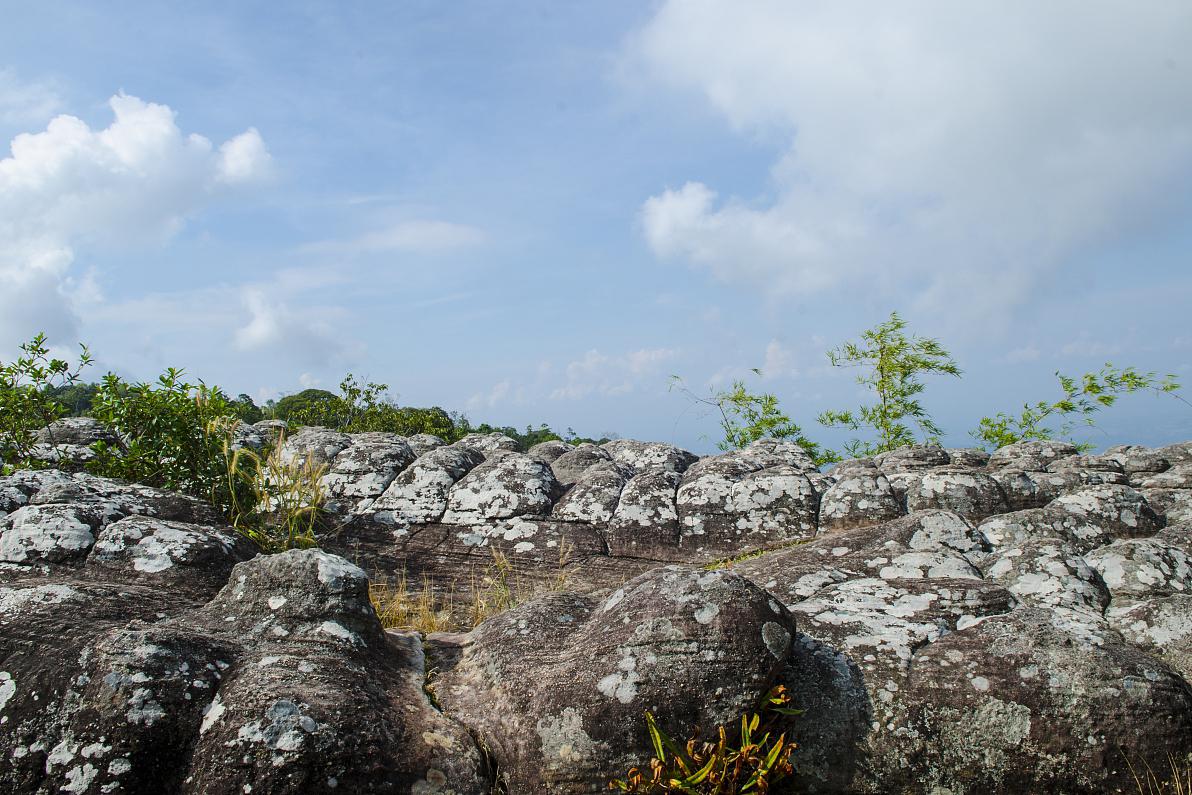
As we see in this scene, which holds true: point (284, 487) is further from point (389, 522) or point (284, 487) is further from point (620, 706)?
point (620, 706)

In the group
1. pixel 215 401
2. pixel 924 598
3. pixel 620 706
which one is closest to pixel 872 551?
pixel 924 598

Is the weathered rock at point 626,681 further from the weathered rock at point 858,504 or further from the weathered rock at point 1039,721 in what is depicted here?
the weathered rock at point 858,504

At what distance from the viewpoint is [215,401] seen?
27.2 feet

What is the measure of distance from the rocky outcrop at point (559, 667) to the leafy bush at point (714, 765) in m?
0.08

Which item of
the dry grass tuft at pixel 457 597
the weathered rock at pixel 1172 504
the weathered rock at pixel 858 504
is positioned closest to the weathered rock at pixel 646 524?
the dry grass tuft at pixel 457 597

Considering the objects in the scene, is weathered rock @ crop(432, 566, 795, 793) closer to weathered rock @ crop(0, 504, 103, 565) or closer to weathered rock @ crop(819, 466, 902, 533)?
weathered rock @ crop(0, 504, 103, 565)

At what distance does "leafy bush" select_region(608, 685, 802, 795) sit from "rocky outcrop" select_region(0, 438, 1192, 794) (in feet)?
0.26

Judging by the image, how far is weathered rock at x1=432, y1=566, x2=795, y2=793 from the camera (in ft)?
11.9

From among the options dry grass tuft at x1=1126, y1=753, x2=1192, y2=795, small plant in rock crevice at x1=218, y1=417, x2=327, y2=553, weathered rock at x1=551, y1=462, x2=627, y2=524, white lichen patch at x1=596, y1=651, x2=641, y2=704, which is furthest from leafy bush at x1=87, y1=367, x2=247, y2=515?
dry grass tuft at x1=1126, y1=753, x2=1192, y2=795

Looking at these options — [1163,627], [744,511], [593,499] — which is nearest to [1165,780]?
[1163,627]

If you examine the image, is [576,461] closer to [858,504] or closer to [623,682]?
[858,504]

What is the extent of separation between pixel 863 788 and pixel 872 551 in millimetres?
2390

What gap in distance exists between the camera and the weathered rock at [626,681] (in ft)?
11.9

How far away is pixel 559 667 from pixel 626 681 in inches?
17.7
